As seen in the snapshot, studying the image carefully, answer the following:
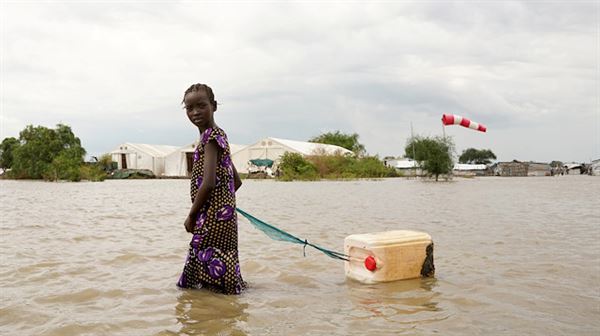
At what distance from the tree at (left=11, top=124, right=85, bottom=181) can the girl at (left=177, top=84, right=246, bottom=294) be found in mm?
38142

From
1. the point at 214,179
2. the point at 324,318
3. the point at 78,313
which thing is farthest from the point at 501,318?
the point at 78,313

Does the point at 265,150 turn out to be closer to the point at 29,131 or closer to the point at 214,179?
the point at 29,131

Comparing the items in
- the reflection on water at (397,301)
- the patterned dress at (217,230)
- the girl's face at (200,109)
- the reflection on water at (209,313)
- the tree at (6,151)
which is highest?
the tree at (6,151)

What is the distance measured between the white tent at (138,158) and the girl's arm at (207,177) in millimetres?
59745

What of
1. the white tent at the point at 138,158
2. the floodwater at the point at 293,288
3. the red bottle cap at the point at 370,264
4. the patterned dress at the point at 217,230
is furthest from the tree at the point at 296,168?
the patterned dress at the point at 217,230

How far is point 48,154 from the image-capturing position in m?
42.8

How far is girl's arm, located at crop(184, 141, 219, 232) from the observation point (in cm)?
396

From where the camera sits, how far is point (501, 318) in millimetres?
3715

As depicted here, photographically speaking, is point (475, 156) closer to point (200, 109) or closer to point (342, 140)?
point (342, 140)

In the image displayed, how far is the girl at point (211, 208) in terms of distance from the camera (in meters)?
4.09

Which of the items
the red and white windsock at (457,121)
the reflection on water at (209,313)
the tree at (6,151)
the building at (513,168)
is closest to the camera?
the reflection on water at (209,313)

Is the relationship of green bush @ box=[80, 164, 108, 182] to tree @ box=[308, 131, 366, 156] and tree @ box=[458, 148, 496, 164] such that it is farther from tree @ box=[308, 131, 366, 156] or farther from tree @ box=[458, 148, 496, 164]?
tree @ box=[458, 148, 496, 164]

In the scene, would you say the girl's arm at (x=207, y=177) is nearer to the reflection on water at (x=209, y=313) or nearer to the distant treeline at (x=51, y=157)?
the reflection on water at (x=209, y=313)

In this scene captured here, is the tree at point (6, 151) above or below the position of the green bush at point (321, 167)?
above
